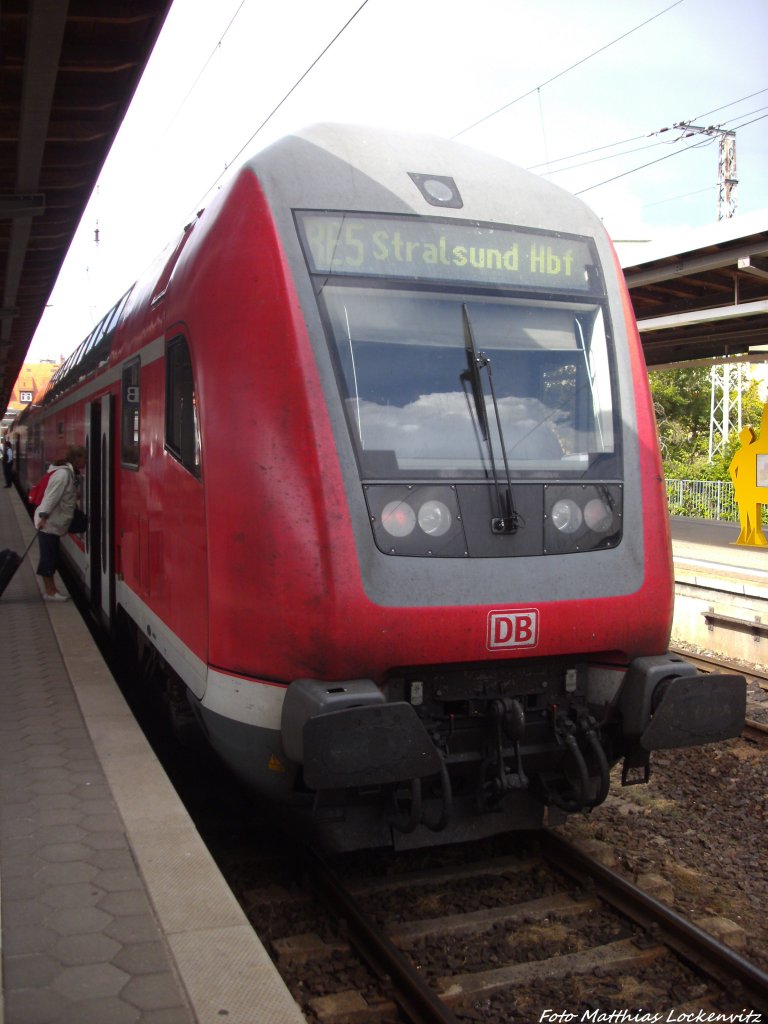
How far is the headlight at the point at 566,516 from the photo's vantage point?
4.34m

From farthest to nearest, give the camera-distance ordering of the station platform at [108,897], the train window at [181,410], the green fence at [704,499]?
the green fence at [704,499]
the train window at [181,410]
the station platform at [108,897]

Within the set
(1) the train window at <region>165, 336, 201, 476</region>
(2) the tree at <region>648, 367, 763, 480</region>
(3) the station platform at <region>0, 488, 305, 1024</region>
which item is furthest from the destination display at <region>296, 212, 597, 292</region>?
(2) the tree at <region>648, 367, 763, 480</region>

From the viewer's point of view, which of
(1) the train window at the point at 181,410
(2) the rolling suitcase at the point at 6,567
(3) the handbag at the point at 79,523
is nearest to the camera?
(1) the train window at the point at 181,410

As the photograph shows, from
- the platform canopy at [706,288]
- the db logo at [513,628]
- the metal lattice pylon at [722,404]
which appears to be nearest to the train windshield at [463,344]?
the db logo at [513,628]

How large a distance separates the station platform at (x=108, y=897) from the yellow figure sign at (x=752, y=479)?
411 inches

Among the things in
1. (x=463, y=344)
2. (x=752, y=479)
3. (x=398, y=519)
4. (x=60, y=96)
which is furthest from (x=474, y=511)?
(x=752, y=479)

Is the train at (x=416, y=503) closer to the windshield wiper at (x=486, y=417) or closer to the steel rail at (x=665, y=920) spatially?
the windshield wiper at (x=486, y=417)

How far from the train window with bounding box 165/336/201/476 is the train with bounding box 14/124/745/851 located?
0.03m

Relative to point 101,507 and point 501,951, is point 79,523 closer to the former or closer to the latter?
point 101,507

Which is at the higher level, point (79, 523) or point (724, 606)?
point (79, 523)

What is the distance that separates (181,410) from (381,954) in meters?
2.58

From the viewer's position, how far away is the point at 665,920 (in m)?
4.08

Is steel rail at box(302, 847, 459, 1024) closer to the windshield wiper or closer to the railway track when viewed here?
the railway track

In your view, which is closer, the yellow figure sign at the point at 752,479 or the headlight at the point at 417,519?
the headlight at the point at 417,519
